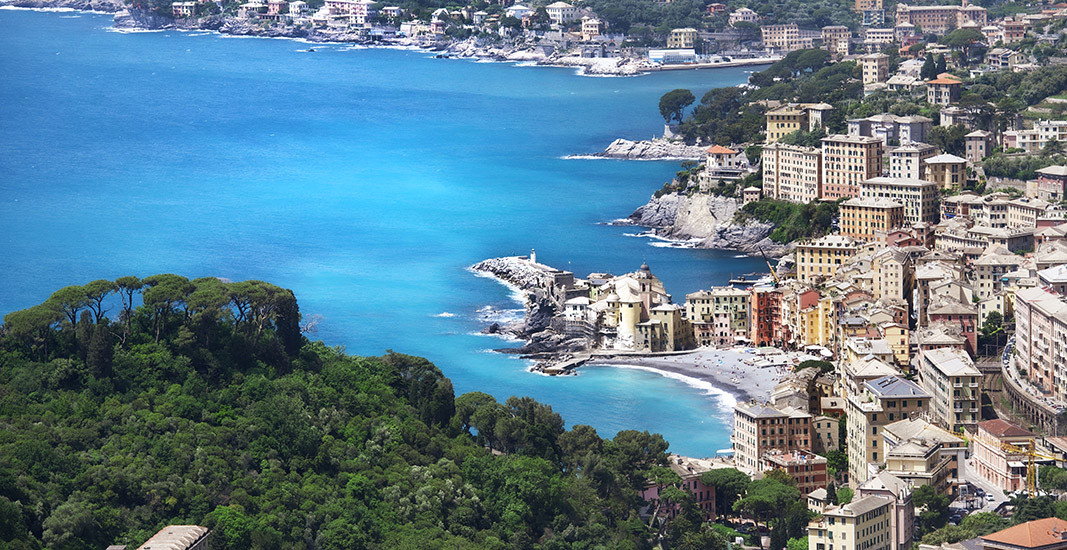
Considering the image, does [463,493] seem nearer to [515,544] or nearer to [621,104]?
[515,544]

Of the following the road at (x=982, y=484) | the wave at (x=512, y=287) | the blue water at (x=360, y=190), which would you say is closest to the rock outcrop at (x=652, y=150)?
the blue water at (x=360, y=190)

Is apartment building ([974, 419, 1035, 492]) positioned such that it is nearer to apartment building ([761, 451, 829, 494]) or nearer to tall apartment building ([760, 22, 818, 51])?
apartment building ([761, 451, 829, 494])

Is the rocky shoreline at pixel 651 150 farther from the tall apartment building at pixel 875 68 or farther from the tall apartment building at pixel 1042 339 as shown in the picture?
the tall apartment building at pixel 1042 339

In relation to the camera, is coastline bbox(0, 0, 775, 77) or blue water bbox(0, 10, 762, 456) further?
coastline bbox(0, 0, 775, 77)

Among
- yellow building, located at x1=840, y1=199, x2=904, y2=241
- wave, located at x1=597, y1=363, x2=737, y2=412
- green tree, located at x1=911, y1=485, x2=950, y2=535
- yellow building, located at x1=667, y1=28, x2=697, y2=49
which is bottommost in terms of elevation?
wave, located at x1=597, y1=363, x2=737, y2=412

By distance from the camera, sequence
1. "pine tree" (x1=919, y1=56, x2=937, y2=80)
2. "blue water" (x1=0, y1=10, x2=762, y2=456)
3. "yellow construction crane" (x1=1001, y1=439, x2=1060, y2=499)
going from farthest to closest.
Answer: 1. "pine tree" (x1=919, y1=56, x2=937, y2=80)
2. "blue water" (x1=0, y1=10, x2=762, y2=456)
3. "yellow construction crane" (x1=1001, y1=439, x2=1060, y2=499)

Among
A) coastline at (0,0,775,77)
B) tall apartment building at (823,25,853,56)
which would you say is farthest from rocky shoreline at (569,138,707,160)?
coastline at (0,0,775,77)
